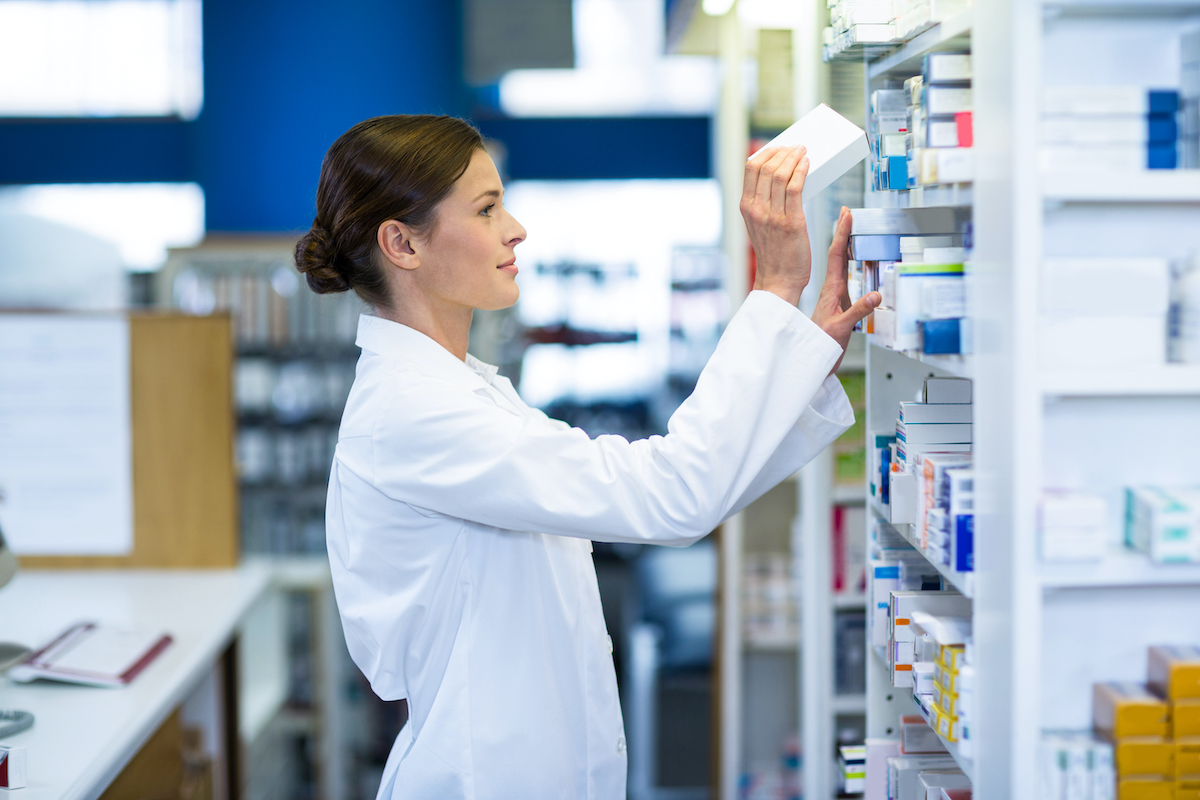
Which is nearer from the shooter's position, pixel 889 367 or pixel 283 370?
pixel 889 367

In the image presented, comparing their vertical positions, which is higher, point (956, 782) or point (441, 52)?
point (441, 52)

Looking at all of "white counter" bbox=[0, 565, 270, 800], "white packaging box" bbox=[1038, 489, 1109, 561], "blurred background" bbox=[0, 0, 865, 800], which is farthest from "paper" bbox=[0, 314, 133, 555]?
"white packaging box" bbox=[1038, 489, 1109, 561]

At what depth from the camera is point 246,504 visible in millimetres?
4820

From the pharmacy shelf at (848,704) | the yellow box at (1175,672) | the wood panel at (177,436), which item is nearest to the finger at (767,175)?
the yellow box at (1175,672)

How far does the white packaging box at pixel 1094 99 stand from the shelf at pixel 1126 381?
30 cm

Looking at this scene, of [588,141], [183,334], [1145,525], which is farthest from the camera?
[588,141]

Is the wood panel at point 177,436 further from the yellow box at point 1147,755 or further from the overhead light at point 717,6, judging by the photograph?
the yellow box at point 1147,755

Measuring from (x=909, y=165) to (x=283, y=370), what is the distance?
12.3ft

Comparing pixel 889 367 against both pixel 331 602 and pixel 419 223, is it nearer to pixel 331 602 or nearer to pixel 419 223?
pixel 419 223

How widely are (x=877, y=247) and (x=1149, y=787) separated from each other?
78 cm

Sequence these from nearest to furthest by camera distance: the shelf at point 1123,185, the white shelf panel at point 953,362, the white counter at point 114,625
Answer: the shelf at point 1123,185 → the white shelf panel at point 953,362 → the white counter at point 114,625

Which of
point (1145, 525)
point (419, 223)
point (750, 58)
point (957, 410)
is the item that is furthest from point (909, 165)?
point (750, 58)

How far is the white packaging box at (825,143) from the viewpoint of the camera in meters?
1.49

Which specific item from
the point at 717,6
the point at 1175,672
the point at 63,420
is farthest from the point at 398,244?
the point at 717,6
